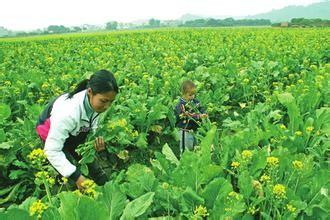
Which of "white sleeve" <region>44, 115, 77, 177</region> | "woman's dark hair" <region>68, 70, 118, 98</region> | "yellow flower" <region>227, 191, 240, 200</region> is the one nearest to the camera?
"yellow flower" <region>227, 191, 240, 200</region>

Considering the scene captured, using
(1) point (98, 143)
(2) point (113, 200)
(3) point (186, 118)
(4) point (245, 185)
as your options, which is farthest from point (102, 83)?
(3) point (186, 118)

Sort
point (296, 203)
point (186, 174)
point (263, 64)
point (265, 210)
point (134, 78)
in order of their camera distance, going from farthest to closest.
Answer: point (263, 64), point (134, 78), point (186, 174), point (265, 210), point (296, 203)

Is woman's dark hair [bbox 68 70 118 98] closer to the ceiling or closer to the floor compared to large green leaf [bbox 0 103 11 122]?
closer to the ceiling

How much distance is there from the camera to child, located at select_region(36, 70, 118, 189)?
3.27 metres

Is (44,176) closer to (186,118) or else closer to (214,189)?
(214,189)

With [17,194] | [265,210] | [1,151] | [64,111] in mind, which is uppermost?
[64,111]

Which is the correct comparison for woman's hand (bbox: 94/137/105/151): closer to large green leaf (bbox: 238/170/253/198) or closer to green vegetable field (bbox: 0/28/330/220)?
green vegetable field (bbox: 0/28/330/220)

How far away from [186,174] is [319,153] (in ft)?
5.25

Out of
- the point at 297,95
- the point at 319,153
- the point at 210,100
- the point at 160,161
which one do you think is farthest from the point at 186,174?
the point at 210,100

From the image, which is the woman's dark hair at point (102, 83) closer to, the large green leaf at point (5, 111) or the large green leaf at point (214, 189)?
the large green leaf at point (214, 189)

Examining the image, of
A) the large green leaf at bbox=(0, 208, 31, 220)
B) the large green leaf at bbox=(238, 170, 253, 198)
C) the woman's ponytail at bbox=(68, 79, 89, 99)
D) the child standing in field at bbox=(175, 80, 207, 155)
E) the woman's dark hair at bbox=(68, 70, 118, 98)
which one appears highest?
the woman's dark hair at bbox=(68, 70, 118, 98)

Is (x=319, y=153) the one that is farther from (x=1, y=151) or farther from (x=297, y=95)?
(x=1, y=151)

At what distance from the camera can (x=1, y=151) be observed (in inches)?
187

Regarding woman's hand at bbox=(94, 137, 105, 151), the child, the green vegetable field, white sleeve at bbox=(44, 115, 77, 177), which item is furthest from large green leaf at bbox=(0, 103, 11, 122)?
white sleeve at bbox=(44, 115, 77, 177)
